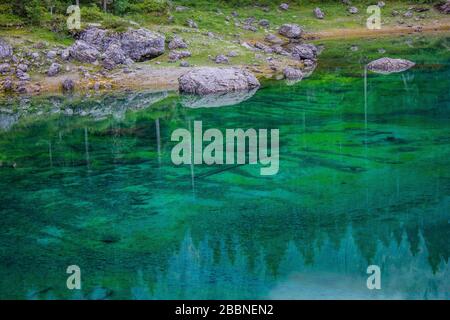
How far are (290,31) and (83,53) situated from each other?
24.0m

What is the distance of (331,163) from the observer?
2761 centimetres

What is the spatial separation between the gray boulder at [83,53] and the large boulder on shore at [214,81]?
27.7 ft

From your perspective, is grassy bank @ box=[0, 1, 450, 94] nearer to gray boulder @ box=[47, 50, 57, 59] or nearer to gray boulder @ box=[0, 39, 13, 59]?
gray boulder @ box=[0, 39, 13, 59]

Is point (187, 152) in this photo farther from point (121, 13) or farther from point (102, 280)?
point (121, 13)

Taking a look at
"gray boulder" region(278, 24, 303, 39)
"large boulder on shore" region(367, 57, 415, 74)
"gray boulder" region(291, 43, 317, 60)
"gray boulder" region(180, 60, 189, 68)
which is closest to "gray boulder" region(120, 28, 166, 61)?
"gray boulder" region(180, 60, 189, 68)

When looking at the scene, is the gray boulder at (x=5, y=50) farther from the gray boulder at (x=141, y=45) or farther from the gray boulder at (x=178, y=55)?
the gray boulder at (x=178, y=55)

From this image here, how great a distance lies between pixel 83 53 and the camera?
50688 millimetres

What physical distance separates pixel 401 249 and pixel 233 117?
1927cm

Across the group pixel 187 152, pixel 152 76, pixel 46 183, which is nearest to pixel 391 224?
pixel 187 152

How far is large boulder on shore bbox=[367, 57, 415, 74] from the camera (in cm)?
5062

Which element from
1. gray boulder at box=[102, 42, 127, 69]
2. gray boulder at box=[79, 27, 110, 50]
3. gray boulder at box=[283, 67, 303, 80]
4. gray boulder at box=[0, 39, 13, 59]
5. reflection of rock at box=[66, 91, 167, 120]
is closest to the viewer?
reflection of rock at box=[66, 91, 167, 120]

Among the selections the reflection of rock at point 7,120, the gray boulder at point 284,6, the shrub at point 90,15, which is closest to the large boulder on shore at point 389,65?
the shrub at point 90,15

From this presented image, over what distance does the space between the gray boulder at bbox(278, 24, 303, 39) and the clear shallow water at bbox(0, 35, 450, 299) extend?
28296mm

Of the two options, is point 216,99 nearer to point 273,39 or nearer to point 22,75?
point 22,75
